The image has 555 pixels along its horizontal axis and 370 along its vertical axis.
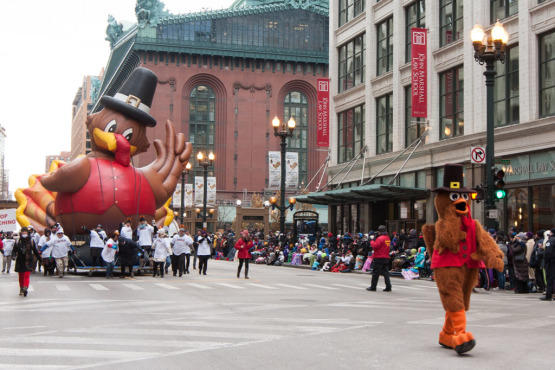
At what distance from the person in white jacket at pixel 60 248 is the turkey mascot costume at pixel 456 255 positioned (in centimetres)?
1721

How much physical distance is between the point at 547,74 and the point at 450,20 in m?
7.41

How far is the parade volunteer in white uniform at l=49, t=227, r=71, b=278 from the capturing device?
77.9 ft

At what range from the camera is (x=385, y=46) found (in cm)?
3788

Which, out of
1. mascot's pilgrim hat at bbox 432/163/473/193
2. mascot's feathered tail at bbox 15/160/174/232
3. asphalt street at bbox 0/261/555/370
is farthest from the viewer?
mascot's feathered tail at bbox 15/160/174/232

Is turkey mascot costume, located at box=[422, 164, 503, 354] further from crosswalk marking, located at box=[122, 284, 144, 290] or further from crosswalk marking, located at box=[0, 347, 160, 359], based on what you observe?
crosswalk marking, located at box=[122, 284, 144, 290]

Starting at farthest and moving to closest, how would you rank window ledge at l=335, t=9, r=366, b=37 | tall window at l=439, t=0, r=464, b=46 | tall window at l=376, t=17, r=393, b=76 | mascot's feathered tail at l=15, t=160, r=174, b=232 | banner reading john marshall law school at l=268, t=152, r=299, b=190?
banner reading john marshall law school at l=268, t=152, r=299, b=190, window ledge at l=335, t=9, r=366, b=37, tall window at l=376, t=17, r=393, b=76, mascot's feathered tail at l=15, t=160, r=174, b=232, tall window at l=439, t=0, r=464, b=46

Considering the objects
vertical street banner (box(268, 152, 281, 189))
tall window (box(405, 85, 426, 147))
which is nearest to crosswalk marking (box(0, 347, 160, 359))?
tall window (box(405, 85, 426, 147))

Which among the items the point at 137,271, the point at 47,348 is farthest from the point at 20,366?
the point at 137,271

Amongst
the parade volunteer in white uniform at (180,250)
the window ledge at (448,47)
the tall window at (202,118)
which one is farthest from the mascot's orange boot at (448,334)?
the tall window at (202,118)

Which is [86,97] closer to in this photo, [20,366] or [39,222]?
[39,222]

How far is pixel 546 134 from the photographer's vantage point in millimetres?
25219

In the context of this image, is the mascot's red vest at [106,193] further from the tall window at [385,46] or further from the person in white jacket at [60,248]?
the tall window at [385,46]

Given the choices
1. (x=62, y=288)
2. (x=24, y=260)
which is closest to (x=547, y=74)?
(x=62, y=288)

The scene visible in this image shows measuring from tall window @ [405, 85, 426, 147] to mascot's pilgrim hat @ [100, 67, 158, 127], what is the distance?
39.9 feet
